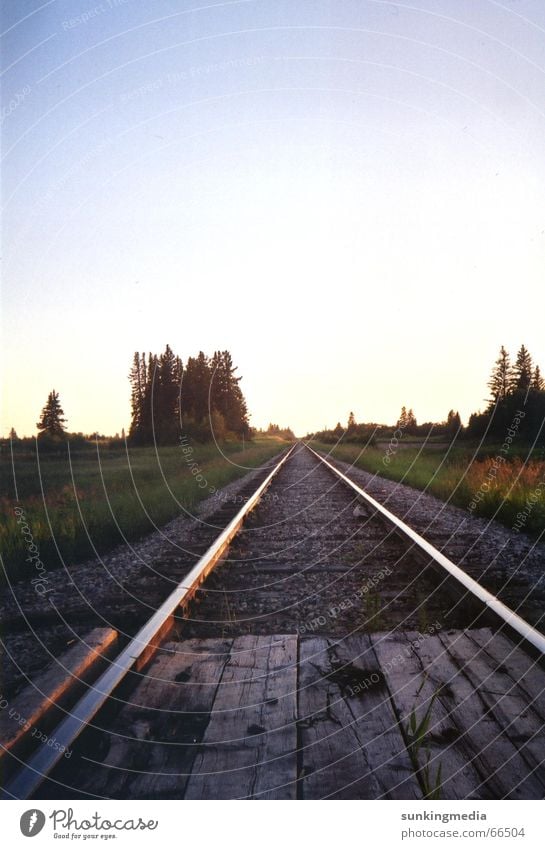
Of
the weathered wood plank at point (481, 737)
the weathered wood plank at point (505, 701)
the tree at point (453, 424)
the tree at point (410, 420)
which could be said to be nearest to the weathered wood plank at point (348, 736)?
the weathered wood plank at point (481, 737)

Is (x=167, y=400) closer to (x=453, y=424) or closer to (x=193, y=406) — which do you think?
(x=193, y=406)

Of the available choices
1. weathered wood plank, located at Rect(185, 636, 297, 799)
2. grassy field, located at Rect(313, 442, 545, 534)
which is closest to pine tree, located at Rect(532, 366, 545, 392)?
grassy field, located at Rect(313, 442, 545, 534)

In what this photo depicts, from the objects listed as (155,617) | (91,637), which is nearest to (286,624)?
(155,617)

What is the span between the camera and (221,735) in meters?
1.92

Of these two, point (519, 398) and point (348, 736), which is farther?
point (519, 398)

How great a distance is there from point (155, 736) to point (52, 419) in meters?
2.21

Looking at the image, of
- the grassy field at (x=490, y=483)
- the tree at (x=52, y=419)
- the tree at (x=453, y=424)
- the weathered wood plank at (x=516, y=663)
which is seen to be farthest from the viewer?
the tree at (x=453, y=424)

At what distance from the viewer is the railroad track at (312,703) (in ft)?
5.57

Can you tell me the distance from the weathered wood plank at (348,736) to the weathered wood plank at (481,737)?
0.21 m

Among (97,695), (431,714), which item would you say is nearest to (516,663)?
(431,714)

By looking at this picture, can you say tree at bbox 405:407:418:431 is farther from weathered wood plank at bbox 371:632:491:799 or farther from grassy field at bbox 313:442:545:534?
weathered wood plank at bbox 371:632:491:799

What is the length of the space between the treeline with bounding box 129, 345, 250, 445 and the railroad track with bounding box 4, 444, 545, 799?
2.84 metres

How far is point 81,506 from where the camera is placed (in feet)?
20.1

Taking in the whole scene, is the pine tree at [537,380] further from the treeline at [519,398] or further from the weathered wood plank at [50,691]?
the weathered wood plank at [50,691]
